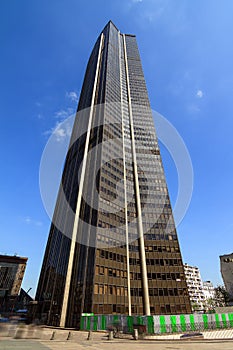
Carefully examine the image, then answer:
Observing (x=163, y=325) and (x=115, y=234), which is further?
(x=115, y=234)

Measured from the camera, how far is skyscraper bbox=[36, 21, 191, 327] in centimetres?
4131

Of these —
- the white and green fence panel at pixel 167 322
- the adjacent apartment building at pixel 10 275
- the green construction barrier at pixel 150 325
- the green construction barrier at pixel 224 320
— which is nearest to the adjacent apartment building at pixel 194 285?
the adjacent apartment building at pixel 10 275

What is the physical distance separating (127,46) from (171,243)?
11797cm

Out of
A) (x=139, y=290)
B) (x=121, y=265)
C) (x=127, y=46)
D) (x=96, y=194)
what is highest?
(x=127, y=46)

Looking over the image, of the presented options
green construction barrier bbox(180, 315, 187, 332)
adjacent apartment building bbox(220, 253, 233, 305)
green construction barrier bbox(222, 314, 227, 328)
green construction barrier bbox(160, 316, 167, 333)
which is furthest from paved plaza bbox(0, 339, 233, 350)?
adjacent apartment building bbox(220, 253, 233, 305)

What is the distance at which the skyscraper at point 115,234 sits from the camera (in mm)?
41312

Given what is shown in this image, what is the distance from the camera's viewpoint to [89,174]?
58.4 meters

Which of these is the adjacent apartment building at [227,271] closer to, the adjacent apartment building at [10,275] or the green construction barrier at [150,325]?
the green construction barrier at [150,325]

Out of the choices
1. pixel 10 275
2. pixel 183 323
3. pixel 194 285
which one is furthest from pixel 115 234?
pixel 194 285

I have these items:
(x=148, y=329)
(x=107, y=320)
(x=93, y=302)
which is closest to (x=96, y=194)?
(x=93, y=302)

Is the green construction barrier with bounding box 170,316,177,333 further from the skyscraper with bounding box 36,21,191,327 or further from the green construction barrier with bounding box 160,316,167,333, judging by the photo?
the skyscraper with bounding box 36,21,191,327

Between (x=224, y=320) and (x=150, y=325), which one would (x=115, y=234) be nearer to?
(x=150, y=325)

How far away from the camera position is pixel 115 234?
48.3 metres

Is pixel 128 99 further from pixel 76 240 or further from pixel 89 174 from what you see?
pixel 76 240
